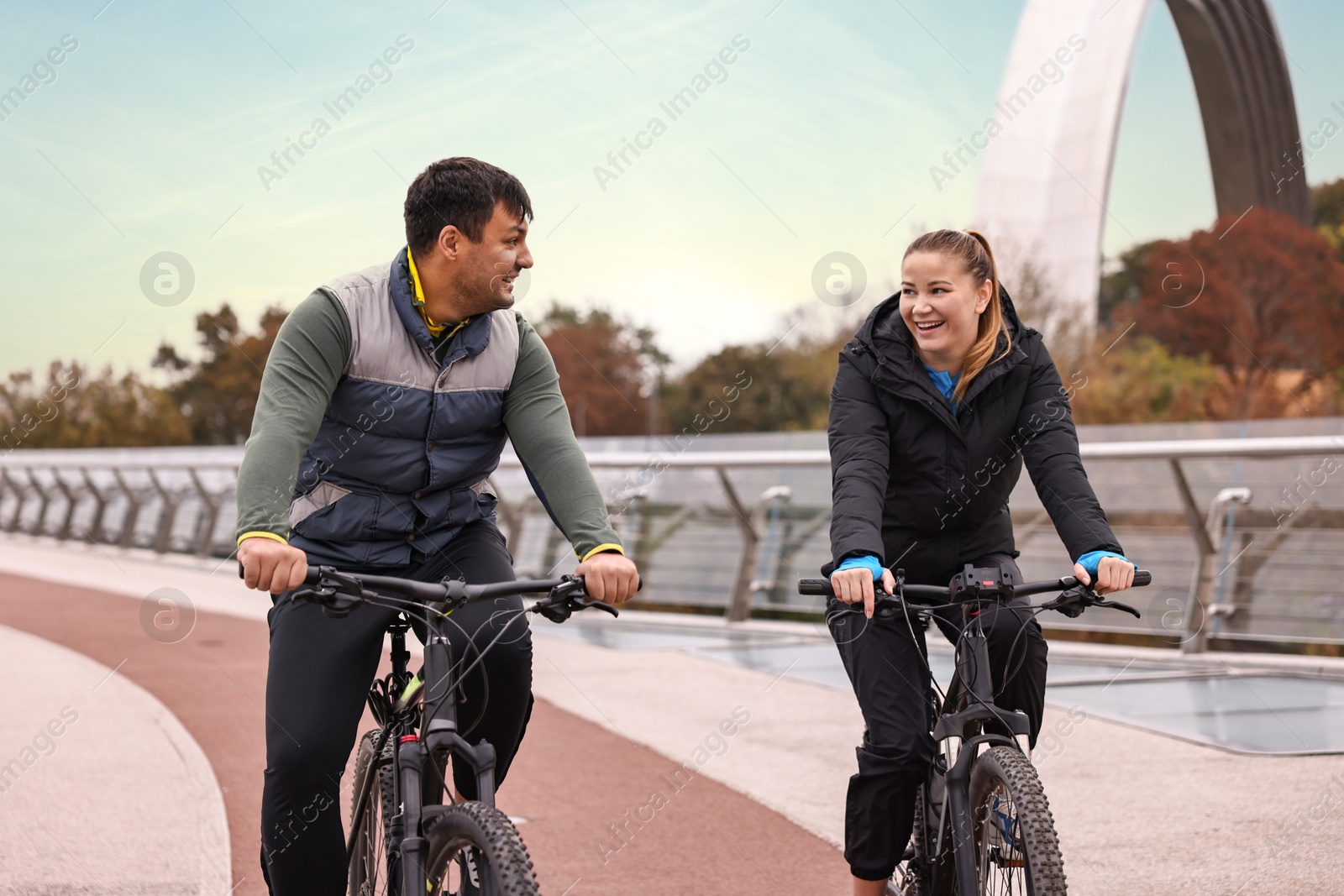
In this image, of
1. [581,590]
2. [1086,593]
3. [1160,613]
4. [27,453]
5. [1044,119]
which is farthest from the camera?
[1044,119]

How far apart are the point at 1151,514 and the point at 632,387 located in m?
57.1

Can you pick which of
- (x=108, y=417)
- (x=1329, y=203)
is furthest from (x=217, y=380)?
(x=1329, y=203)

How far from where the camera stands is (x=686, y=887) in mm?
4359

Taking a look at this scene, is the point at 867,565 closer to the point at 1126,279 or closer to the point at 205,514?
the point at 205,514

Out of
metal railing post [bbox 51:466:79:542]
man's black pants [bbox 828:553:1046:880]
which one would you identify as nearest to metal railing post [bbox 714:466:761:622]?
man's black pants [bbox 828:553:1046:880]

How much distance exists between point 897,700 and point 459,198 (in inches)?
59.9

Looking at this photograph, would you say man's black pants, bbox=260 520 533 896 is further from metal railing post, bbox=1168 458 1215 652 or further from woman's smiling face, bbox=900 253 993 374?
metal railing post, bbox=1168 458 1215 652

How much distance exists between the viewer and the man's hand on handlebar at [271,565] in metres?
2.51

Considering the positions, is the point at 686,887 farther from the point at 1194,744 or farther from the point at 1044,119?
the point at 1044,119

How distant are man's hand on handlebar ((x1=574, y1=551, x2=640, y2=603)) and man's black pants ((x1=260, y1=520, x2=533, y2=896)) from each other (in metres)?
0.21

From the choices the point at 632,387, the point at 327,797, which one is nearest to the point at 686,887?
the point at 327,797

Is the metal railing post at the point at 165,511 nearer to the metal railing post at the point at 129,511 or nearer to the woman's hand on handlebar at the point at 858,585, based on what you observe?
the metal railing post at the point at 129,511

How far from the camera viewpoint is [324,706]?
286 cm

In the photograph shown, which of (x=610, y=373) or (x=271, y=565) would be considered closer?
(x=271, y=565)
